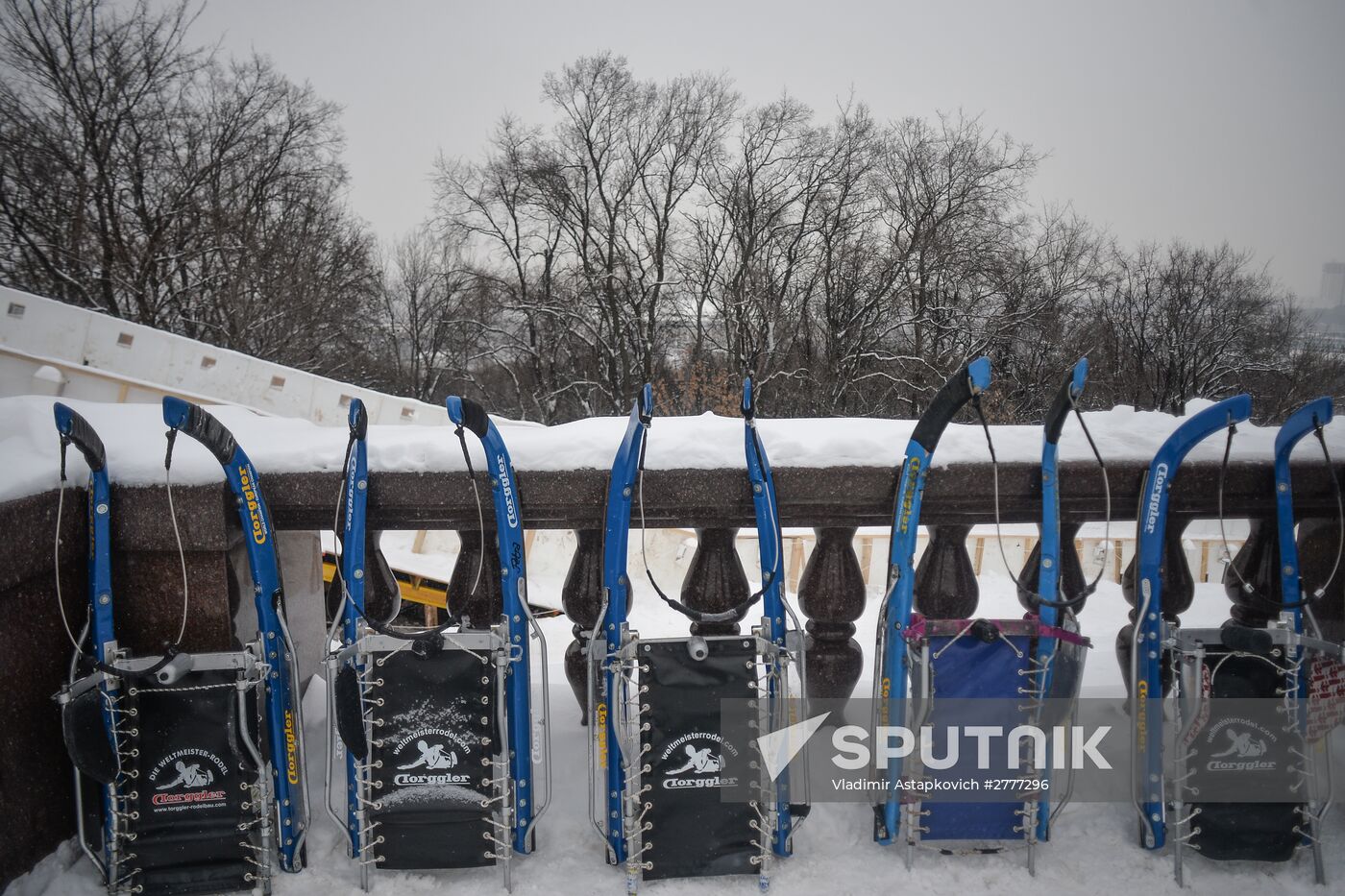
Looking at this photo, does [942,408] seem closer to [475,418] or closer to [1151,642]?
[1151,642]

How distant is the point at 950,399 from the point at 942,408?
1.6 inches

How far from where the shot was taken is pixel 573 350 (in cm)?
2823

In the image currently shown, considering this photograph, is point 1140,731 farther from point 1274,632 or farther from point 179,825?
point 179,825

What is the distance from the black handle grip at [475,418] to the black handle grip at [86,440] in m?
1.06

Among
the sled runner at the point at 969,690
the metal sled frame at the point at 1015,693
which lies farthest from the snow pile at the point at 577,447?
the metal sled frame at the point at 1015,693

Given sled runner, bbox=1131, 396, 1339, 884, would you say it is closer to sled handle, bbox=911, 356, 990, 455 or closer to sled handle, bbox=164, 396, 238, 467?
sled handle, bbox=911, 356, 990, 455

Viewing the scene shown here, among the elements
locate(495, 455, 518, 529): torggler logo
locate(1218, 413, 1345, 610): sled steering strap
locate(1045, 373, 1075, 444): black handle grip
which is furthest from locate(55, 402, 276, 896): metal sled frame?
A: locate(1218, 413, 1345, 610): sled steering strap

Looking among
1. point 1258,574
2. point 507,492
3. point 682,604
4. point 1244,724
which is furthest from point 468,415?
point 1258,574

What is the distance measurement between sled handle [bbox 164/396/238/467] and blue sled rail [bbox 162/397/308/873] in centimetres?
2

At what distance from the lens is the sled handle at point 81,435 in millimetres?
2180

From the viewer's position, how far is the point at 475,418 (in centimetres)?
233

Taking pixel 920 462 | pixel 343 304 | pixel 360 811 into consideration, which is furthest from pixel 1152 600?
pixel 343 304

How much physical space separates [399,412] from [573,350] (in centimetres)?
1196

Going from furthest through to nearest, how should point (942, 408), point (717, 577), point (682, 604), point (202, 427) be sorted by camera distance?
point (717, 577), point (682, 604), point (942, 408), point (202, 427)
